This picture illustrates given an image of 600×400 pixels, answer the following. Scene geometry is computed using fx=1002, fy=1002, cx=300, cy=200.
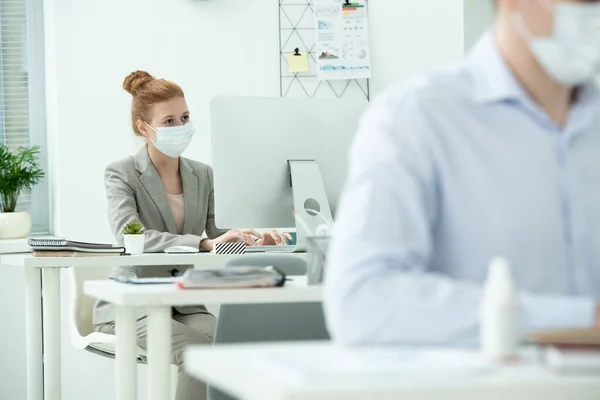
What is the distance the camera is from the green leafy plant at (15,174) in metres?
4.28

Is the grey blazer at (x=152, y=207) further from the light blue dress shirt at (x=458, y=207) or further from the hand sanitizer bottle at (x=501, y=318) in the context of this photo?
the hand sanitizer bottle at (x=501, y=318)

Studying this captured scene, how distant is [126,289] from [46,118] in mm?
2592

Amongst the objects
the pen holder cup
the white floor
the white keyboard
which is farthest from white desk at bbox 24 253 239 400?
the white floor

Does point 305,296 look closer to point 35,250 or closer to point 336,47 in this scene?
point 35,250

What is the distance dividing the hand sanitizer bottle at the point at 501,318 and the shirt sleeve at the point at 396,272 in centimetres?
8

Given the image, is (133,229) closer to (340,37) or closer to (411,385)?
(340,37)

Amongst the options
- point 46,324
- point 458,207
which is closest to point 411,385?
point 458,207

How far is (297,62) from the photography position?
4.58 m

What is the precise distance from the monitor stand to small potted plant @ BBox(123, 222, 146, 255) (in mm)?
536

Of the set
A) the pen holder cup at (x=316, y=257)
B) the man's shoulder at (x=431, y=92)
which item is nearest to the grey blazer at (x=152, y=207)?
the pen holder cup at (x=316, y=257)

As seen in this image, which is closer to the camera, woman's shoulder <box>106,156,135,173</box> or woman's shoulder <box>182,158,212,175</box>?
woman's shoulder <box>106,156,135,173</box>

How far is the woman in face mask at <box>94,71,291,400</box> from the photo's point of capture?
3373 mm

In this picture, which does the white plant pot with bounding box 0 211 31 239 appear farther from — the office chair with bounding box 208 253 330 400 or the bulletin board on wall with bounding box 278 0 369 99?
the office chair with bounding box 208 253 330 400

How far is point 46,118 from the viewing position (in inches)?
180
